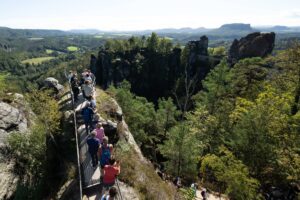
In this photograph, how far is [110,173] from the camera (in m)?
12.9

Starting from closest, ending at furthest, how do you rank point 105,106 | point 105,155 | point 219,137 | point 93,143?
point 105,155 < point 93,143 < point 105,106 < point 219,137

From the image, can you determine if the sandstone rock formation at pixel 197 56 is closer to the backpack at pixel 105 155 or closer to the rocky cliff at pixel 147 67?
the rocky cliff at pixel 147 67

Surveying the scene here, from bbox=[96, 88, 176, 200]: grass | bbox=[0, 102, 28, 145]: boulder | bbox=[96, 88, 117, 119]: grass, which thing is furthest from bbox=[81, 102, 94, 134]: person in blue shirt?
bbox=[0, 102, 28, 145]: boulder

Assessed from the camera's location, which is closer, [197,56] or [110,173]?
[110,173]

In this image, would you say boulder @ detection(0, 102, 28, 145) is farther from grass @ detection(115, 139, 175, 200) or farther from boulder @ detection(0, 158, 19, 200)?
grass @ detection(115, 139, 175, 200)

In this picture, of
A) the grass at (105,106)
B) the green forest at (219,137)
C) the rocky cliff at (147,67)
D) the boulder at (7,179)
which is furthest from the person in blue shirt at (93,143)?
the rocky cliff at (147,67)

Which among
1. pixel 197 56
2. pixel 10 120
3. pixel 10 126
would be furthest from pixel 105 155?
pixel 197 56

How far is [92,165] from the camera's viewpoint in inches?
587

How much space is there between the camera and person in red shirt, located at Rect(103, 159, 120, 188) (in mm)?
12789

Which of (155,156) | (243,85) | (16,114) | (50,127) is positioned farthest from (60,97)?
(243,85)

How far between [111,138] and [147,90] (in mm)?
97436

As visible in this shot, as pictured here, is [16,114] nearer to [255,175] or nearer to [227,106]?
[255,175]

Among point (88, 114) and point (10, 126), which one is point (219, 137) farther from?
point (10, 126)

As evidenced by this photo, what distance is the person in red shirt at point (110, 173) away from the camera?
42.0 ft
